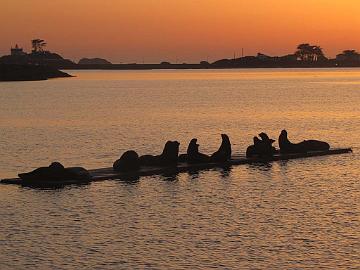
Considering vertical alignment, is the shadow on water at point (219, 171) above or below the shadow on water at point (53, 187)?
below

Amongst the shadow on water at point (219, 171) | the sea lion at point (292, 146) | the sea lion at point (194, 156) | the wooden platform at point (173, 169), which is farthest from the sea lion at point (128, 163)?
the sea lion at point (292, 146)

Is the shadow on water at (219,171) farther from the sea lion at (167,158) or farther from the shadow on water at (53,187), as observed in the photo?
the shadow on water at (53,187)

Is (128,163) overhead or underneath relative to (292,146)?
overhead

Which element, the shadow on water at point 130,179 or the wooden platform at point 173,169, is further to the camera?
the wooden platform at point 173,169

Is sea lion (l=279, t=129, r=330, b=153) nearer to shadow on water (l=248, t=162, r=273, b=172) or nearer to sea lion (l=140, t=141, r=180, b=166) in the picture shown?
shadow on water (l=248, t=162, r=273, b=172)

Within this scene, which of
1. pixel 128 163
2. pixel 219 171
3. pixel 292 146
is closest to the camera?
pixel 128 163

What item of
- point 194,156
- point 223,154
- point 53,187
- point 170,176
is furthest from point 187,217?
point 223,154

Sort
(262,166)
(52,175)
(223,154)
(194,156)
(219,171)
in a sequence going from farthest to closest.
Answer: (223,154) → (262,166) → (194,156) → (219,171) → (52,175)

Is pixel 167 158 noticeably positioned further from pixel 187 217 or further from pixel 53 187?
pixel 187 217

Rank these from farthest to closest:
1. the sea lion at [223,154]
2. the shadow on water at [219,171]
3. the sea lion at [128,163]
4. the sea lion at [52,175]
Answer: the sea lion at [223,154] → the shadow on water at [219,171] → the sea lion at [128,163] → the sea lion at [52,175]

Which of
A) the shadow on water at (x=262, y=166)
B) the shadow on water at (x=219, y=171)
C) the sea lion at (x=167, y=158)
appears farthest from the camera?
the shadow on water at (x=262, y=166)

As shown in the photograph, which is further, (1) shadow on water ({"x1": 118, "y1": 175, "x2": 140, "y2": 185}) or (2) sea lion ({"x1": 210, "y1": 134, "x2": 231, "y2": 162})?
(2) sea lion ({"x1": 210, "y1": 134, "x2": 231, "y2": 162})

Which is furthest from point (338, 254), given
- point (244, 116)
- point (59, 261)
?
point (244, 116)

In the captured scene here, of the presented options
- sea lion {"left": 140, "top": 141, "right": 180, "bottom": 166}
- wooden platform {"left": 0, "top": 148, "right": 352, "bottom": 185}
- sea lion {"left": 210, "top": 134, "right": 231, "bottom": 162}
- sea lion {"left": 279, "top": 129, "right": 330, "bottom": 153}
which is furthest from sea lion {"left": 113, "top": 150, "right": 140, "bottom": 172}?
sea lion {"left": 279, "top": 129, "right": 330, "bottom": 153}
